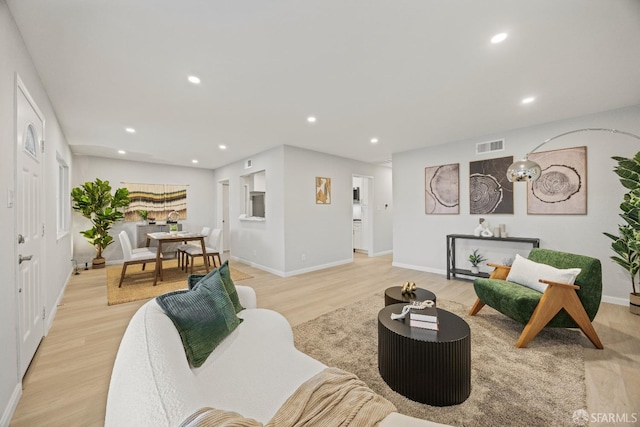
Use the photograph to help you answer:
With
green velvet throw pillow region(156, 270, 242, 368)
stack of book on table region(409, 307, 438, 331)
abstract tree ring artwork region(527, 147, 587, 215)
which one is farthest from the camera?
abstract tree ring artwork region(527, 147, 587, 215)

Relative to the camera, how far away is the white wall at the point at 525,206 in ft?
11.0

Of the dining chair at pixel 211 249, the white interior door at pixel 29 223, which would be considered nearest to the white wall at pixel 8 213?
the white interior door at pixel 29 223

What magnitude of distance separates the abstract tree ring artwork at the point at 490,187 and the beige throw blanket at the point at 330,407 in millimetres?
4274

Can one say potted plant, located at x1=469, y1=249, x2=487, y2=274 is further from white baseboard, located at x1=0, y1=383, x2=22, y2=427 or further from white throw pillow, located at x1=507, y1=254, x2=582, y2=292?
white baseboard, located at x1=0, y1=383, x2=22, y2=427

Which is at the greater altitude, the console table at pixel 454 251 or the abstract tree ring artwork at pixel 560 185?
the abstract tree ring artwork at pixel 560 185

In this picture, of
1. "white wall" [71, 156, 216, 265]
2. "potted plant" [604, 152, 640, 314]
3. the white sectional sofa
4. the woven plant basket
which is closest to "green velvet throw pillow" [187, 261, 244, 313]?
the white sectional sofa

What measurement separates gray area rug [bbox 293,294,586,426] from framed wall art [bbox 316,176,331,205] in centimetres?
284

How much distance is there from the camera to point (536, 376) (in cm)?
190

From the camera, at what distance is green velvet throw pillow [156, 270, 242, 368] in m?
1.29

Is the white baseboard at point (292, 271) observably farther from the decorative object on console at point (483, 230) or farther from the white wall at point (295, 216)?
the decorative object on console at point (483, 230)

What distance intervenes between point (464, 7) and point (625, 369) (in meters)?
2.89

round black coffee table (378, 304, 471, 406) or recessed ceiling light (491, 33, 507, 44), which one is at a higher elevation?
recessed ceiling light (491, 33, 507, 44)

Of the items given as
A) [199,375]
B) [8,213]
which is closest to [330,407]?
[199,375]

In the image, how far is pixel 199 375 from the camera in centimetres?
120
